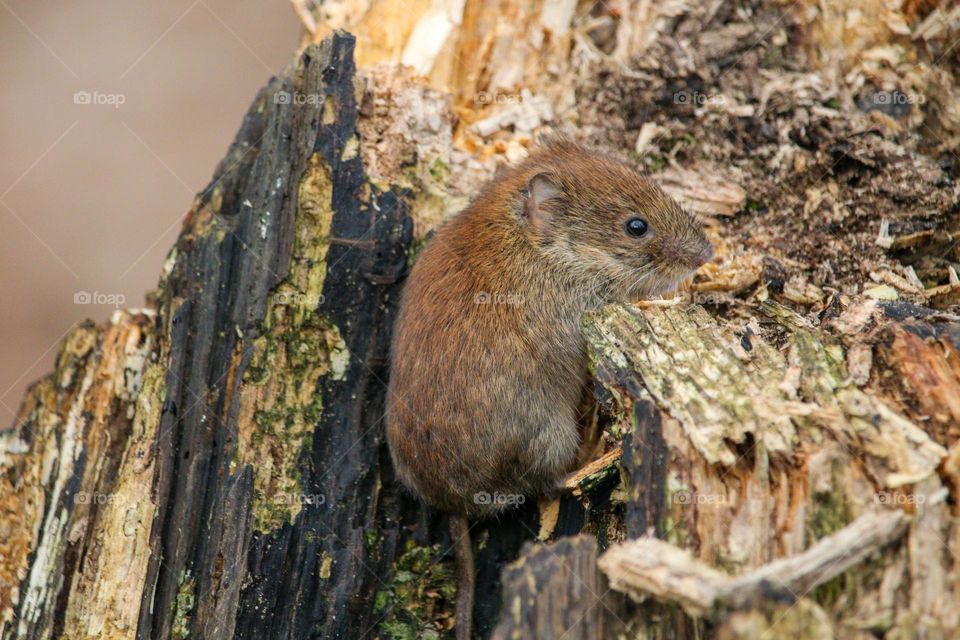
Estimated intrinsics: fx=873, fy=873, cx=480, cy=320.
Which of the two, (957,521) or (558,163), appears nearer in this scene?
(957,521)

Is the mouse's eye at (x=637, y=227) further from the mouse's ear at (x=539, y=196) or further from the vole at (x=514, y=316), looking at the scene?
the mouse's ear at (x=539, y=196)

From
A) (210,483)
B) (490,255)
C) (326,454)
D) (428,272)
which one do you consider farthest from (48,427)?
(490,255)

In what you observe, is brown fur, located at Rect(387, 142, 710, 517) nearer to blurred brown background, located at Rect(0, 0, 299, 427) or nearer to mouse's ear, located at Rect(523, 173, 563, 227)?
mouse's ear, located at Rect(523, 173, 563, 227)

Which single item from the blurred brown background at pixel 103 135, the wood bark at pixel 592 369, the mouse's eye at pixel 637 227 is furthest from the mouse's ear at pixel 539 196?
the blurred brown background at pixel 103 135

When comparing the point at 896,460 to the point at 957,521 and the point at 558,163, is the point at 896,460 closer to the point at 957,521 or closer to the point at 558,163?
the point at 957,521

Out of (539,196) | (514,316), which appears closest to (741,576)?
(514,316)

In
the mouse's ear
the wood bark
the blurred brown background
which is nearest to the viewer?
the wood bark

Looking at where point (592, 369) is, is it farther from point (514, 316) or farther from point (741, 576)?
point (741, 576)

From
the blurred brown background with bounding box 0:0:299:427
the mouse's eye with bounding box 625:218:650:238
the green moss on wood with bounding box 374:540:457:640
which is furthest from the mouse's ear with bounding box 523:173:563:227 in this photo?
the blurred brown background with bounding box 0:0:299:427
